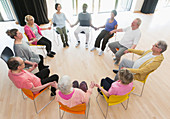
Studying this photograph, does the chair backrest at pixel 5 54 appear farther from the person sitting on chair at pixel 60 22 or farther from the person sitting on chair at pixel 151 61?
the person sitting on chair at pixel 151 61

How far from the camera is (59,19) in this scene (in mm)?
3396

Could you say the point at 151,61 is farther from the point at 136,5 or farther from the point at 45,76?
the point at 136,5

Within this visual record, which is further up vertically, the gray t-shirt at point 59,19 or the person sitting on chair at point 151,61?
the gray t-shirt at point 59,19

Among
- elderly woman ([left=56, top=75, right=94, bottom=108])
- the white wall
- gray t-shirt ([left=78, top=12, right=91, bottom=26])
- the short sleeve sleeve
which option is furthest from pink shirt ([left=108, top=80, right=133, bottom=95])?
the white wall

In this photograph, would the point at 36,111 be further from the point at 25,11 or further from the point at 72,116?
the point at 25,11

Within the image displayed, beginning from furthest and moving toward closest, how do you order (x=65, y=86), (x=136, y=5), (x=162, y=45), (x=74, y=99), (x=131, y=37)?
(x=136, y=5) → (x=131, y=37) → (x=162, y=45) → (x=74, y=99) → (x=65, y=86)

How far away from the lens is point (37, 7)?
4.62 m

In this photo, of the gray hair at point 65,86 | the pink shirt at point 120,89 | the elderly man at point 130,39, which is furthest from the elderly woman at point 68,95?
the elderly man at point 130,39

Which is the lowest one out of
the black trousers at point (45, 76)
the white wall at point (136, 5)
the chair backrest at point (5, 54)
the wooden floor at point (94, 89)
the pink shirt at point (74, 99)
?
the wooden floor at point (94, 89)

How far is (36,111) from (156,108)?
2169mm

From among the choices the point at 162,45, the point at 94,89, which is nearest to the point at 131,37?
the point at 162,45

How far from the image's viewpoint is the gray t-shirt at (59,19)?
3369mm

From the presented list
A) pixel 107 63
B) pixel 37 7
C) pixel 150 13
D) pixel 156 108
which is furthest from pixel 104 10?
pixel 156 108

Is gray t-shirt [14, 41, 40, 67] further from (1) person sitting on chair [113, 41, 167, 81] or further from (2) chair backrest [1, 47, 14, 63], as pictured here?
(1) person sitting on chair [113, 41, 167, 81]
